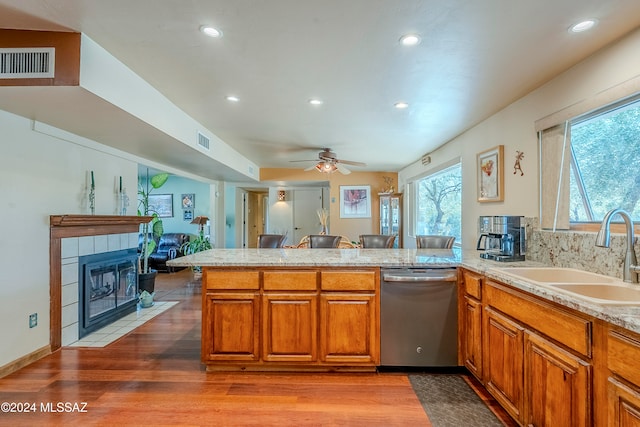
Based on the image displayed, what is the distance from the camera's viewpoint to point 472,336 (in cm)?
231

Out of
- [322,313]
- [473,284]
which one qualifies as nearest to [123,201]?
[322,313]

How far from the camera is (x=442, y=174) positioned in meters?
5.44

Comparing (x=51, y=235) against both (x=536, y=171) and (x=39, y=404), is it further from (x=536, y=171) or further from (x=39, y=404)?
(x=536, y=171)

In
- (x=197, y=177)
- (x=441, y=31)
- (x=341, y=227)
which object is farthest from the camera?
(x=341, y=227)

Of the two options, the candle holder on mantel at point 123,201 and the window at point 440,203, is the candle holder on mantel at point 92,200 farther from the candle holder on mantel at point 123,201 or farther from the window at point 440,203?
the window at point 440,203

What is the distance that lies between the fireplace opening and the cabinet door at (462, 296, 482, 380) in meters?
3.65

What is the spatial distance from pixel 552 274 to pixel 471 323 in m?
0.63

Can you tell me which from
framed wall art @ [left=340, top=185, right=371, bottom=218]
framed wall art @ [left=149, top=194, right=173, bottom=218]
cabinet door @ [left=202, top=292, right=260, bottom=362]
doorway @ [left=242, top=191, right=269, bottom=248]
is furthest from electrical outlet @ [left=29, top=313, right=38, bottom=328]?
doorway @ [left=242, top=191, right=269, bottom=248]

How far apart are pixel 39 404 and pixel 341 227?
6.27 m

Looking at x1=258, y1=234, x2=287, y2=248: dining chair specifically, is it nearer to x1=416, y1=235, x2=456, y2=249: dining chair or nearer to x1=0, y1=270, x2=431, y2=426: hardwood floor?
x1=0, y1=270, x2=431, y2=426: hardwood floor

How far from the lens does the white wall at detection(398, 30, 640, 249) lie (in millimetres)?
1973

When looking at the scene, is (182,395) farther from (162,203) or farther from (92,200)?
(162,203)

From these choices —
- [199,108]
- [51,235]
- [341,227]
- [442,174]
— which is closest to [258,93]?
[199,108]

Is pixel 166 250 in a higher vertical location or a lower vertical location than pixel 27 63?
lower
